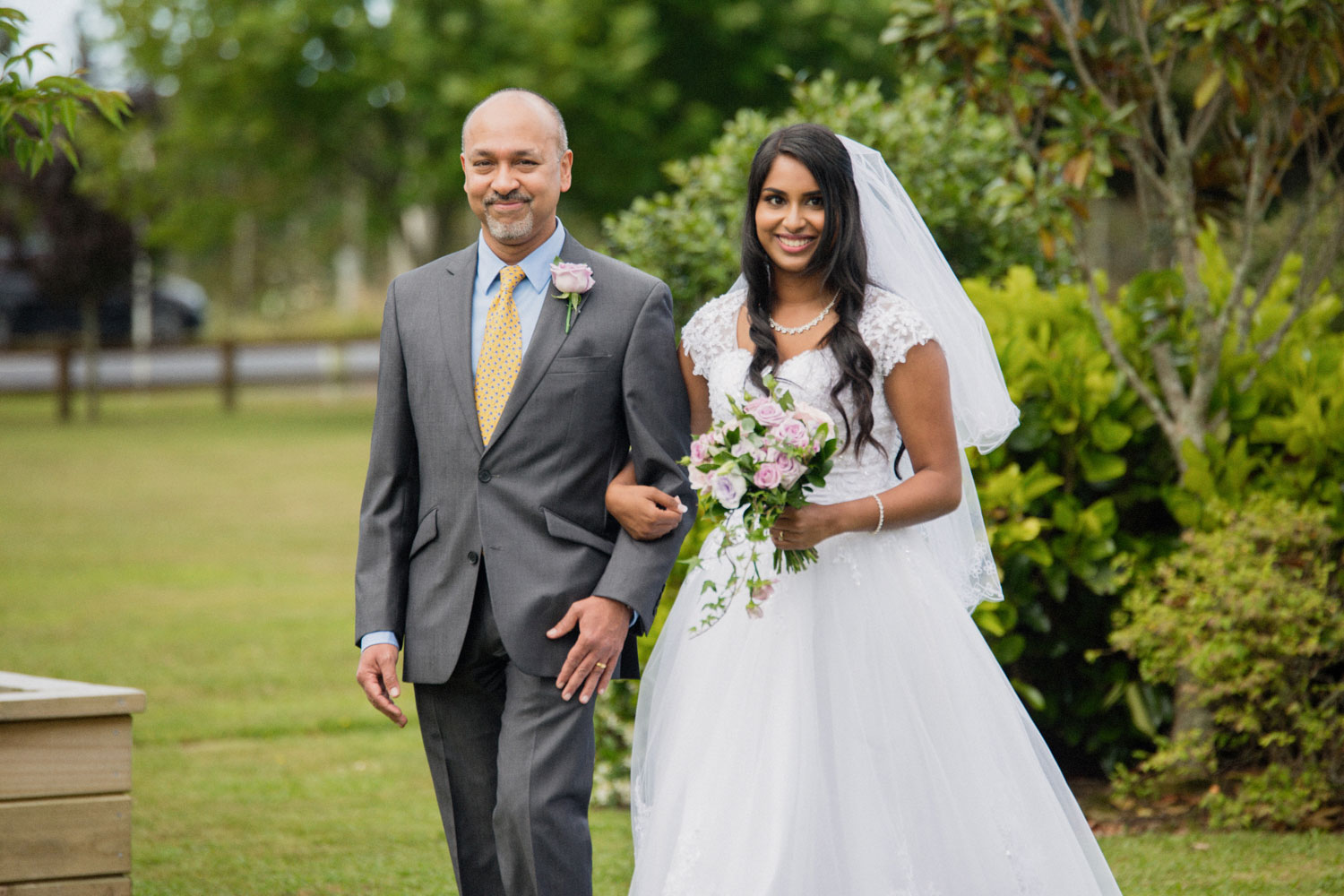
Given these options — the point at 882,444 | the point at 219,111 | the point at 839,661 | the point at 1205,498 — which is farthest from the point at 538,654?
the point at 219,111

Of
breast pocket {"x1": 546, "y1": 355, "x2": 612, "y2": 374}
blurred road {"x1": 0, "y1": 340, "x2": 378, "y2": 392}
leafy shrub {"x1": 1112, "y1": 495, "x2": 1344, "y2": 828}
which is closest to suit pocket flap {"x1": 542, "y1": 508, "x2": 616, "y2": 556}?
breast pocket {"x1": 546, "y1": 355, "x2": 612, "y2": 374}

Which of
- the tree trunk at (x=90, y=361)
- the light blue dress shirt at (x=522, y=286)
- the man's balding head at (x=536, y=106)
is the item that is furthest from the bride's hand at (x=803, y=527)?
the tree trunk at (x=90, y=361)

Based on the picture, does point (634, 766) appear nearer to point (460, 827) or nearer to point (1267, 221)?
point (460, 827)

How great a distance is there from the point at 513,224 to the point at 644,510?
29.5 inches

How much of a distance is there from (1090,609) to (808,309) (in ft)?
9.72

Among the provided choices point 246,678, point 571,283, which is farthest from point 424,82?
point 571,283

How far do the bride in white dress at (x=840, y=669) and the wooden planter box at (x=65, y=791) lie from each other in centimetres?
142

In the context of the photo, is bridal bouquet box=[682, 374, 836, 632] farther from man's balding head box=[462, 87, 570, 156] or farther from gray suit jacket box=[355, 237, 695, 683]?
man's balding head box=[462, 87, 570, 156]

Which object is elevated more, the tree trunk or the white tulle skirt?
the white tulle skirt

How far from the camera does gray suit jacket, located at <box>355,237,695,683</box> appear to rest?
334cm

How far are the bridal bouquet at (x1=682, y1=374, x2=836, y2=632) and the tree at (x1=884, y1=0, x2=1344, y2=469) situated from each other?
2.89 meters

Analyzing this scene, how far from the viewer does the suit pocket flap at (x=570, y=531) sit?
3336 mm

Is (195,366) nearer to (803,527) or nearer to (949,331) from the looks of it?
(949,331)

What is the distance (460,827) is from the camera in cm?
348
